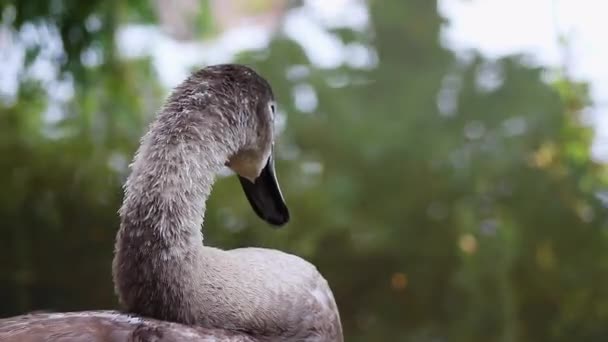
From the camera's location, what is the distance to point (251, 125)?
1164 millimetres

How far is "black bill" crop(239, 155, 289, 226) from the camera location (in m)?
1.26

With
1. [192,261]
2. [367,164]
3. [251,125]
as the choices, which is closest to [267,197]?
[251,125]

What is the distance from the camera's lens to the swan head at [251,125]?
44.2 inches

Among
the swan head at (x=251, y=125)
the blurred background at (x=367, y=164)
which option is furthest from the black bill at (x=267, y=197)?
the blurred background at (x=367, y=164)

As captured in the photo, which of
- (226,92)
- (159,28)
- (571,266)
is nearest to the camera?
(226,92)

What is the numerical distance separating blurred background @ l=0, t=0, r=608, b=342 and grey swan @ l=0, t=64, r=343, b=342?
3.85 ft

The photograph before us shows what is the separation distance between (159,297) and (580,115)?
1797 mm

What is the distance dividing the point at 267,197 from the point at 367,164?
133cm

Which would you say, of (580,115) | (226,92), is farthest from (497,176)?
(226,92)

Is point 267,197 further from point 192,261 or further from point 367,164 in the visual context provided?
point 367,164

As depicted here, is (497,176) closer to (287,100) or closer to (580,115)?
(580,115)

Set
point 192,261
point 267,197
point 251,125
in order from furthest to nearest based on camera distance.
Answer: point 267,197
point 251,125
point 192,261

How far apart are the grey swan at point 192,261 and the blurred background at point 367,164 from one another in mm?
1174

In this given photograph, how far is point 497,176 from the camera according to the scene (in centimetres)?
252
